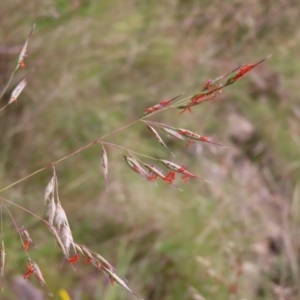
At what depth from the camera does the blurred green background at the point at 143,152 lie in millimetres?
2256

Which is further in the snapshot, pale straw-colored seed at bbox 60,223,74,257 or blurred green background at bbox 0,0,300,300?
blurred green background at bbox 0,0,300,300

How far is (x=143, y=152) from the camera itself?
2715 mm

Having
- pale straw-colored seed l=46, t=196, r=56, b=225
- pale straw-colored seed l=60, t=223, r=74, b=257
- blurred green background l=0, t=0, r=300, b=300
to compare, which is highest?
pale straw-colored seed l=46, t=196, r=56, b=225

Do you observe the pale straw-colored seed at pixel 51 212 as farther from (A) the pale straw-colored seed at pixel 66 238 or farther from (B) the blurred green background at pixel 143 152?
(B) the blurred green background at pixel 143 152

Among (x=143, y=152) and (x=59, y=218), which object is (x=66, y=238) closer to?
(x=59, y=218)

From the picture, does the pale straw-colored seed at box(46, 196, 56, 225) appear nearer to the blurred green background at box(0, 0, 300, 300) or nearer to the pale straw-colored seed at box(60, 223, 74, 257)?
the pale straw-colored seed at box(60, 223, 74, 257)

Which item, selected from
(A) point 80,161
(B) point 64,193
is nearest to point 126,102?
(A) point 80,161

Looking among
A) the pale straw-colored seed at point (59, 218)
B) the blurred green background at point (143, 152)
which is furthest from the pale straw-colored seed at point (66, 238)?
the blurred green background at point (143, 152)

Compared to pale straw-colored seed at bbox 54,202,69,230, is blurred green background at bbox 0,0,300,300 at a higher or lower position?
lower

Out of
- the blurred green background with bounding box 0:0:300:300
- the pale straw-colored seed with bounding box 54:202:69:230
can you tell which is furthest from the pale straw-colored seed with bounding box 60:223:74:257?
the blurred green background with bounding box 0:0:300:300

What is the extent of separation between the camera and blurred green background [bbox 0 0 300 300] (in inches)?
88.8

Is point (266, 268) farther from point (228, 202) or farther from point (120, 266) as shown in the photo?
point (120, 266)

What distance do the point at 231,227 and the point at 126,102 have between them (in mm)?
787

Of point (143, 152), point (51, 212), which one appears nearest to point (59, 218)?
point (51, 212)
